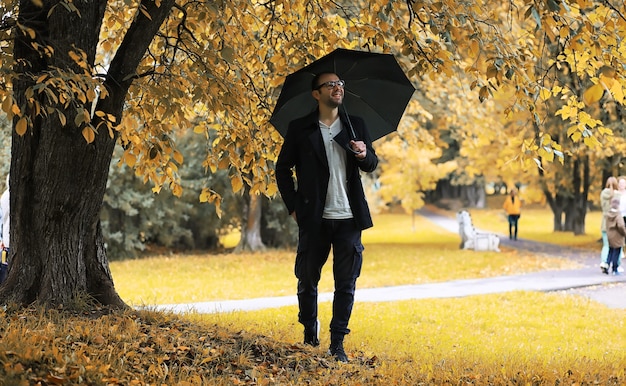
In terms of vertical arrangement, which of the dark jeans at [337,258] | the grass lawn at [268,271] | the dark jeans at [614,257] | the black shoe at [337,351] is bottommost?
the grass lawn at [268,271]

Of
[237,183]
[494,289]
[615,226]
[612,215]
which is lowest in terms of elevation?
[494,289]

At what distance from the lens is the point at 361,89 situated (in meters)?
6.26

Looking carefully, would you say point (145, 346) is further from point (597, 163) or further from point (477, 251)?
point (597, 163)

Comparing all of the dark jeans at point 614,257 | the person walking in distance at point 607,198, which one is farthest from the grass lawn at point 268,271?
the dark jeans at point 614,257

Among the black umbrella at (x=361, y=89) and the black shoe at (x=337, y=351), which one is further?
the black umbrella at (x=361, y=89)

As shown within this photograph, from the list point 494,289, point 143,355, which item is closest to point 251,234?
point 494,289

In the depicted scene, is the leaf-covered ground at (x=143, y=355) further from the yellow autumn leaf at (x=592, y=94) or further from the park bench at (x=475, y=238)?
the park bench at (x=475, y=238)

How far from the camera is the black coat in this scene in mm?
5477

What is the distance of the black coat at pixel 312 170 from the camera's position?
5477 mm

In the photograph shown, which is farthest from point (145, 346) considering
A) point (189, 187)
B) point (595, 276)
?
point (189, 187)

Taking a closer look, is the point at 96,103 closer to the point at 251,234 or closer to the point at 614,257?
the point at 614,257

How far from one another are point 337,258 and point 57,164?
242 centimetres

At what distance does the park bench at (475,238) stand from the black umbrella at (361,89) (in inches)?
653

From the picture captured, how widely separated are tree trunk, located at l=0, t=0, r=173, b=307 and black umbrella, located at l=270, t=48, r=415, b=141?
4.14 ft
